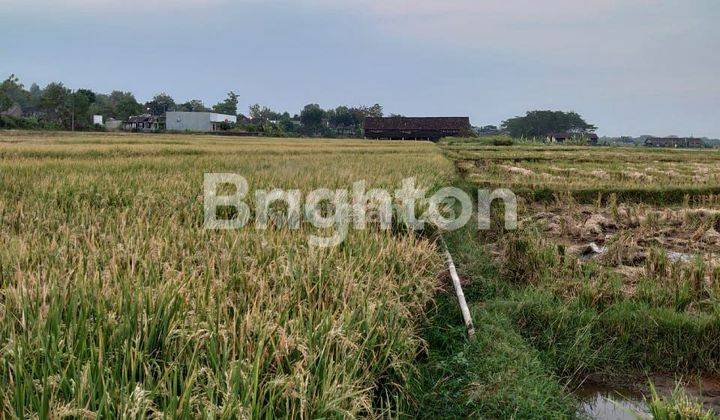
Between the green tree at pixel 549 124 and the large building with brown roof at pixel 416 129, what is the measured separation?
3253 cm

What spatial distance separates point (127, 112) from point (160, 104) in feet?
62.6

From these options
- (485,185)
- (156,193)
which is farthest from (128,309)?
(485,185)

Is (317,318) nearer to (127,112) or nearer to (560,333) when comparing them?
(560,333)

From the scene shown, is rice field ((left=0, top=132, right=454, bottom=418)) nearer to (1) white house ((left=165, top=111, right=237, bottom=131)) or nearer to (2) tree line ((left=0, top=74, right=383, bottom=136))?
(2) tree line ((left=0, top=74, right=383, bottom=136))

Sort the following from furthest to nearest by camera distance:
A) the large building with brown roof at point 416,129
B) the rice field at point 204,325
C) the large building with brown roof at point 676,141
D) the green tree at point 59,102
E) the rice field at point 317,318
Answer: the large building with brown roof at point 676,141 → the large building with brown roof at point 416,129 → the green tree at point 59,102 → the rice field at point 317,318 → the rice field at point 204,325

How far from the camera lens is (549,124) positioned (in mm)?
84625

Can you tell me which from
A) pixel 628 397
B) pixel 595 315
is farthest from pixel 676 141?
pixel 628 397

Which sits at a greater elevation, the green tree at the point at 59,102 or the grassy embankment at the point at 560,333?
the green tree at the point at 59,102

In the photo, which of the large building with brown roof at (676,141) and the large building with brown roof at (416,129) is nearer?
the large building with brown roof at (416,129)

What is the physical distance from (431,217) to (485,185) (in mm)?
5563

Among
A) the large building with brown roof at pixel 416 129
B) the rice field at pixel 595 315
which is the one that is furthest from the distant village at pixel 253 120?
the rice field at pixel 595 315

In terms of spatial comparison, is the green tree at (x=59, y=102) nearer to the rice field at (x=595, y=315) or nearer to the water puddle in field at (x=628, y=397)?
the rice field at (x=595, y=315)

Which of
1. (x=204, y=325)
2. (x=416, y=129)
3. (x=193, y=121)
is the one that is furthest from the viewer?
(x=193, y=121)

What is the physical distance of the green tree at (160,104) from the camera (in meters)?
82.7
